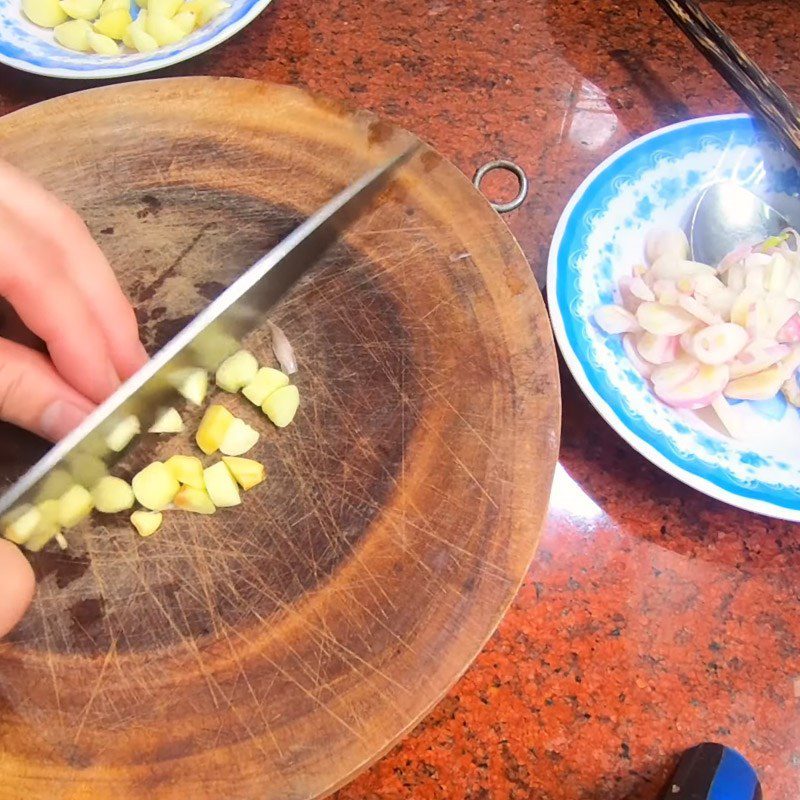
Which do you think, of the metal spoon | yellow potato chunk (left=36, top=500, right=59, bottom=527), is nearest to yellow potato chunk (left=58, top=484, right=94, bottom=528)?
yellow potato chunk (left=36, top=500, right=59, bottom=527)

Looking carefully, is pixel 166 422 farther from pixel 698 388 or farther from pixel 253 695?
pixel 698 388

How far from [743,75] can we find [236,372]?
734 millimetres

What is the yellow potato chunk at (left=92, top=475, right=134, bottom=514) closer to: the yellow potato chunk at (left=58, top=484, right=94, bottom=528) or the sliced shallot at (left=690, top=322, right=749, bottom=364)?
the yellow potato chunk at (left=58, top=484, right=94, bottom=528)

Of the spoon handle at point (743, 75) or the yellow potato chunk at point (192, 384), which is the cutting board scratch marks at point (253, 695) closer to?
the yellow potato chunk at point (192, 384)

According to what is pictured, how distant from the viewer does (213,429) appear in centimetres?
77

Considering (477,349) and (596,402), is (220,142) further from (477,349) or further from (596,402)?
(596,402)

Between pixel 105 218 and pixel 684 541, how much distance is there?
2.48ft

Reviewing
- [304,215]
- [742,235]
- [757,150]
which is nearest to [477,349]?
[304,215]

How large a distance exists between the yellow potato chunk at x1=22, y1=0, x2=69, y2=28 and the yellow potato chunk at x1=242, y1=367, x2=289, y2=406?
0.67 meters

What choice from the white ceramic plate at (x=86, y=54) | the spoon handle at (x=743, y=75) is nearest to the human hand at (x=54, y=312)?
the white ceramic plate at (x=86, y=54)

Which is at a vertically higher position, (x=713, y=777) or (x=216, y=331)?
(x=216, y=331)

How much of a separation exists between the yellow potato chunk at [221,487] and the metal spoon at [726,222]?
2.02 ft

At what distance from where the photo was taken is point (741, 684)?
0.75 meters

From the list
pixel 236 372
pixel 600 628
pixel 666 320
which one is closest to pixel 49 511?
pixel 236 372
